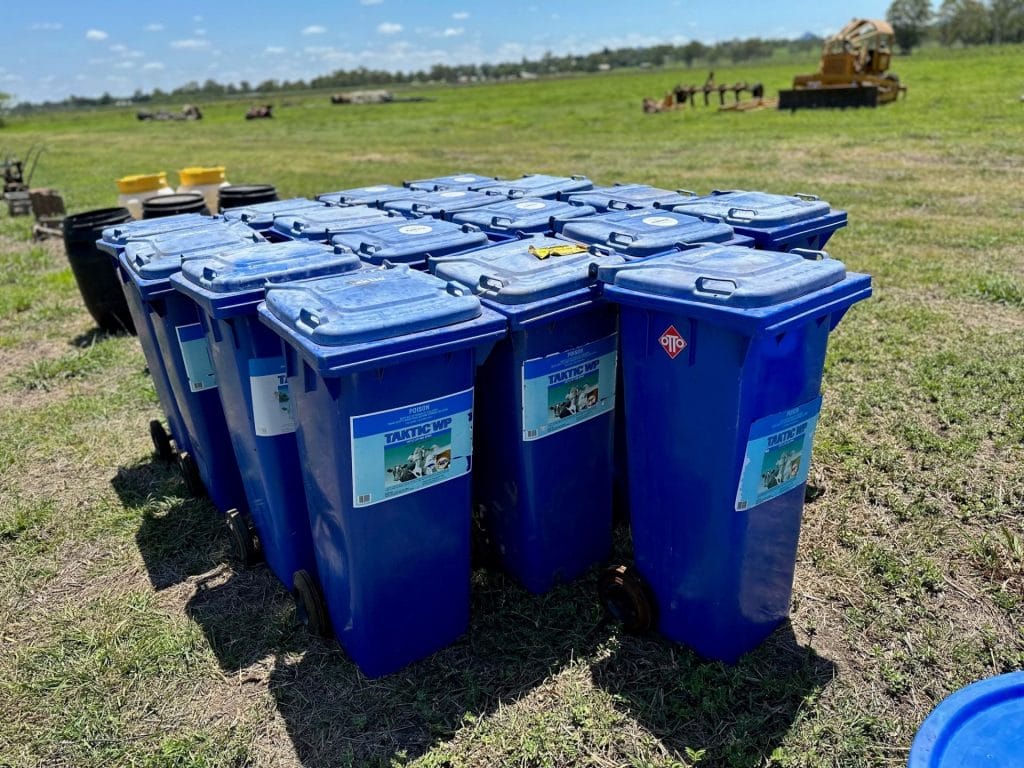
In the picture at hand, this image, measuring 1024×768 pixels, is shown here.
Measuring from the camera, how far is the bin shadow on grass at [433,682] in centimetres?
254

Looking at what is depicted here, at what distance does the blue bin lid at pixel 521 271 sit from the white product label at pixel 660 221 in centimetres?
46

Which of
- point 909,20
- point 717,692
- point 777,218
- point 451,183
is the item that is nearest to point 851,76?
point 451,183

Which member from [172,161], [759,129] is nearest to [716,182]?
[759,129]

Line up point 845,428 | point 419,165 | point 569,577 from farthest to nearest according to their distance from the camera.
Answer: point 419,165
point 845,428
point 569,577

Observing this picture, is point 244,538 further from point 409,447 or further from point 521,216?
point 521,216

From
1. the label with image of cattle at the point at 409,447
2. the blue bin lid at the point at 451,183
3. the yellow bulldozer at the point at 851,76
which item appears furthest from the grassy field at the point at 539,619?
the yellow bulldozer at the point at 851,76

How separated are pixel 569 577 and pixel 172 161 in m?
22.2

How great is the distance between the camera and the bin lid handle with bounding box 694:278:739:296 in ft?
7.57

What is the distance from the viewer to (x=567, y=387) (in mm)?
2881

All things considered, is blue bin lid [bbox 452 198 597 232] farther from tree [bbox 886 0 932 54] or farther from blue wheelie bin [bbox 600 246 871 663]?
tree [bbox 886 0 932 54]

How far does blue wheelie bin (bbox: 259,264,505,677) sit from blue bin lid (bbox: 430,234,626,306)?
12 cm

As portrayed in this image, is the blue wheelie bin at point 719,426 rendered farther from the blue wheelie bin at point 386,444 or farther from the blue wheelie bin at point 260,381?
the blue wheelie bin at point 260,381

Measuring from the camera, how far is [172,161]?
2150 centimetres

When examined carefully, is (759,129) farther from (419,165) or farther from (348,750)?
(348,750)
